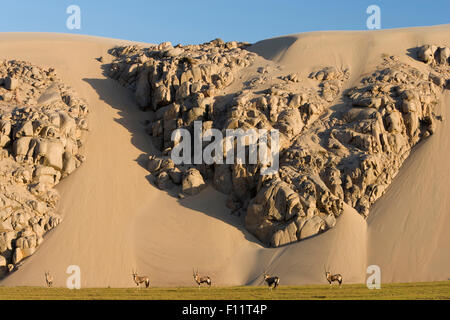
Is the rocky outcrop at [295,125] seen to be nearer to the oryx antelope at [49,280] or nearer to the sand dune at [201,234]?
the sand dune at [201,234]

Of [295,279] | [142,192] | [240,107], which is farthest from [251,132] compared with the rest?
[295,279]

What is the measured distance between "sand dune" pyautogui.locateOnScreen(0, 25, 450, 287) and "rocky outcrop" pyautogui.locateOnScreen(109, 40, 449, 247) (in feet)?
3.89

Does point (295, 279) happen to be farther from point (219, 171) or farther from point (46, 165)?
point (46, 165)

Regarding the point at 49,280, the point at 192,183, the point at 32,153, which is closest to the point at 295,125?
the point at 192,183

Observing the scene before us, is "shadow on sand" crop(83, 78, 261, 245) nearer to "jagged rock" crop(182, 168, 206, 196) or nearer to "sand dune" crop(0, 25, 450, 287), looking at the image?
"sand dune" crop(0, 25, 450, 287)

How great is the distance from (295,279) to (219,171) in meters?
12.1

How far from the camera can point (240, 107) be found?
4531 cm

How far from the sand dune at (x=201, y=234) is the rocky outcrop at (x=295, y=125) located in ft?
3.89

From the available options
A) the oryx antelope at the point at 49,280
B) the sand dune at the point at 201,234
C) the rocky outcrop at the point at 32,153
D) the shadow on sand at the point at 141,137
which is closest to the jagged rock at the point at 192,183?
the shadow on sand at the point at 141,137

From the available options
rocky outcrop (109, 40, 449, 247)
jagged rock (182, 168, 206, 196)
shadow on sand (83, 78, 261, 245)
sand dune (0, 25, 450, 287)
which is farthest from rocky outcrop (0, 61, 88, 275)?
jagged rock (182, 168, 206, 196)

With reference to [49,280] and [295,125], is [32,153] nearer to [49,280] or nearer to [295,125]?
[49,280]

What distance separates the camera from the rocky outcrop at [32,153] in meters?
37.6

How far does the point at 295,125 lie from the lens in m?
44.1

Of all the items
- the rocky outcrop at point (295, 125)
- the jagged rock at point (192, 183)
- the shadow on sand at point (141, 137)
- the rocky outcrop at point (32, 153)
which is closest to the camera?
the rocky outcrop at point (32, 153)
